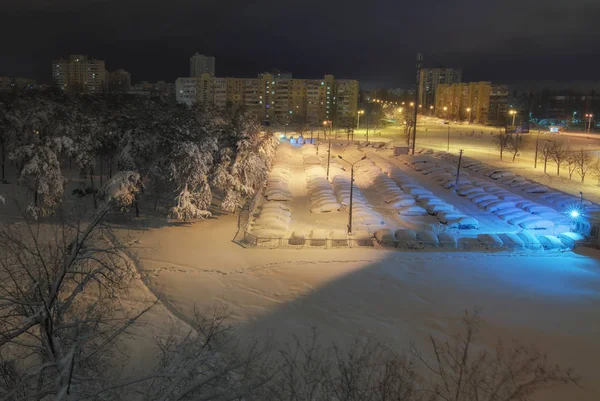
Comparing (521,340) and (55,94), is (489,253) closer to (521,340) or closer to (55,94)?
(521,340)

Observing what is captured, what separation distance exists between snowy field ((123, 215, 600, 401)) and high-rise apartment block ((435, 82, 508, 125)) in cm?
8466

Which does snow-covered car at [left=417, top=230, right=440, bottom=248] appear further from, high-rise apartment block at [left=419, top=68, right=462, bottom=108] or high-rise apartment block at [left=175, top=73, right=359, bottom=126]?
high-rise apartment block at [left=419, top=68, right=462, bottom=108]

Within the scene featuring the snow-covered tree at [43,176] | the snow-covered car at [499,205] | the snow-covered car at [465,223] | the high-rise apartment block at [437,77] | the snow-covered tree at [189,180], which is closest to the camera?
the snow-covered tree at [43,176]

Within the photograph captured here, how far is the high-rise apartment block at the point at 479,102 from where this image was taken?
105 metres

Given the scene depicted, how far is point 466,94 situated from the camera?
112250 millimetres

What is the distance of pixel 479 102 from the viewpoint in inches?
4218

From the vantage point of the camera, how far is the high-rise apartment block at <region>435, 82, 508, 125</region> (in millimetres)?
104562

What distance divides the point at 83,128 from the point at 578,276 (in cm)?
2671

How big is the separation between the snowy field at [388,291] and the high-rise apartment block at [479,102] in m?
84.7

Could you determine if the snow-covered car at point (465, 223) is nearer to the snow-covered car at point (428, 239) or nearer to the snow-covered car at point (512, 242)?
the snow-covered car at point (512, 242)

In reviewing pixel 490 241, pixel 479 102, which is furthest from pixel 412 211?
pixel 479 102

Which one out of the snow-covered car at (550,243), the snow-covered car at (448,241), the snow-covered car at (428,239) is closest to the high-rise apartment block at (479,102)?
the snow-covered car at (550,243)

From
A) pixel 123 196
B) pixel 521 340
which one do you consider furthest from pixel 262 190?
pixel 521 340

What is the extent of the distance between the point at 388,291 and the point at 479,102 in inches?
3906
